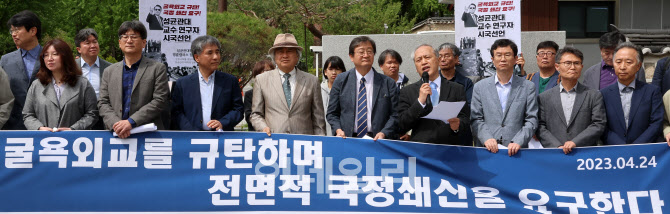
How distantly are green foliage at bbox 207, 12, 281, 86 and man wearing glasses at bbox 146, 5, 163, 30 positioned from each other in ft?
80.5

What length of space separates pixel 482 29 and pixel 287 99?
291 centimetres

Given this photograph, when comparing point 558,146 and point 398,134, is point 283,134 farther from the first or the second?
point 558,146

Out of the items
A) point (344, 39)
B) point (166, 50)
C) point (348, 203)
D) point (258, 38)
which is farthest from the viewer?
point (258, 38)

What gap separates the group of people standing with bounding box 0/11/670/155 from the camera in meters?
6.00

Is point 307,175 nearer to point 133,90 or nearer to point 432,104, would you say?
point 432,104

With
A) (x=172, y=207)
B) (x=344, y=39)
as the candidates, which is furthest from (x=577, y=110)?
(x=344, y=39)

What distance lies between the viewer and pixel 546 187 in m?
5.82

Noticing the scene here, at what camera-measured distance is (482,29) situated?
838 centimetres

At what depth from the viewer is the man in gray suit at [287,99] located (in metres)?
6.32

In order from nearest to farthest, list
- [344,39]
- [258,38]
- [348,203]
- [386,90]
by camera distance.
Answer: [348,203] < [386,90] < [344,39] < [258,38]

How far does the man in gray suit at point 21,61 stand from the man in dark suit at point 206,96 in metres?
1.29

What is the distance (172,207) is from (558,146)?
2.96 meters

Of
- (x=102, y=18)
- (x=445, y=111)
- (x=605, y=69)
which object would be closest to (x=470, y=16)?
(x=605, y=69)

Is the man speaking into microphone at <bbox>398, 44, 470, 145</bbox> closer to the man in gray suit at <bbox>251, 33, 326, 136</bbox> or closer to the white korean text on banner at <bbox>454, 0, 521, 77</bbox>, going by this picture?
the man in gray suit at <bbox>251, 33, 326, 136</bbox>
